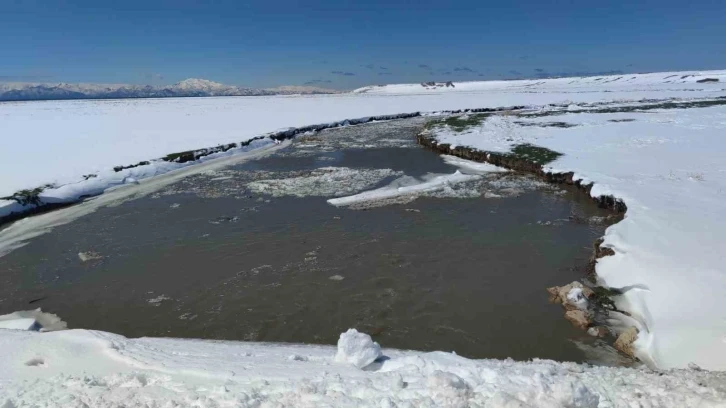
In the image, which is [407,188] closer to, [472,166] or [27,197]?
[472,166]

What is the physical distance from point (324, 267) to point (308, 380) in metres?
4.38

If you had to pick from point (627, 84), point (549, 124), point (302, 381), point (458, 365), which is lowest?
point (458, 365)

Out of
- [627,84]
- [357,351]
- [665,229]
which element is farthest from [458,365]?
[627,84]

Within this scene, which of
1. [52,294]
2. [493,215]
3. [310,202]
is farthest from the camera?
[310,202]

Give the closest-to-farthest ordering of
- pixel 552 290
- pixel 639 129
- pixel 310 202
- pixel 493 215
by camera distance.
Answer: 1. pixel 552 290
2. pixel 493 215
3. pixel 310 202
4. pixel 639 129

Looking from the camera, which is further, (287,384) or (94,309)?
(94,309)

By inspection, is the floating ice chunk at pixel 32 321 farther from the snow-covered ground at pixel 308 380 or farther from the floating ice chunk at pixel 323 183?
the floating ice chunk at pixel 323 183

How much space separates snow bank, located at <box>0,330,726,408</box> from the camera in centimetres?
407

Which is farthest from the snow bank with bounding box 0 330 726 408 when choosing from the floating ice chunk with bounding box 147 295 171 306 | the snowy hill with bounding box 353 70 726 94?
the snowy hill with bounding box 353 70 726 94

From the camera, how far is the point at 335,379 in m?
4.59

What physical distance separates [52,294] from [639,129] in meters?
25.7

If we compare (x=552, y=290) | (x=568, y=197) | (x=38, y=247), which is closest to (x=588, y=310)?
(x=552, y=290)

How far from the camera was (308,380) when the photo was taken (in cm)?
455

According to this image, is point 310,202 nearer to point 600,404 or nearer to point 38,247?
point 38,247
